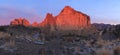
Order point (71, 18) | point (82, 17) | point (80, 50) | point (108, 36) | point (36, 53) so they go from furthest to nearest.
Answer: point (71, 18) → point (82, 17) → point (108, 36) → point (80, 50) → point (36, 53)

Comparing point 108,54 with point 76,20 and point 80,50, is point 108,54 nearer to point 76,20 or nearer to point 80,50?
point 80,50

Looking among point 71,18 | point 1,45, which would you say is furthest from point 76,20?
point 1,45

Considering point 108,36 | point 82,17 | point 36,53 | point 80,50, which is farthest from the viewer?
point 82,17

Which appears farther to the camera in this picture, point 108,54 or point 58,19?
point 58,19

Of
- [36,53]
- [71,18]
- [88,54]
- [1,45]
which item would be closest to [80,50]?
[88,54]

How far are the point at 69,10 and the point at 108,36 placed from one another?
70.6 meters

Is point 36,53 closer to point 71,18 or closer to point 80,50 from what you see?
point 80,50

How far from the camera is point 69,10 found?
114 meters

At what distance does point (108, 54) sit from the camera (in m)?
20.1

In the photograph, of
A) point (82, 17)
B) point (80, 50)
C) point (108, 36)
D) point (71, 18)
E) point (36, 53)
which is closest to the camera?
point (36, 53)

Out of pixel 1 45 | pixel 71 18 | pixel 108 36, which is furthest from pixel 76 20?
pixel 1 45

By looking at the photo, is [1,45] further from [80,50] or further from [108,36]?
[108,36]

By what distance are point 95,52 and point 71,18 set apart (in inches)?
3720

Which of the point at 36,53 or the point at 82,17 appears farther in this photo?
the point at 82,17
